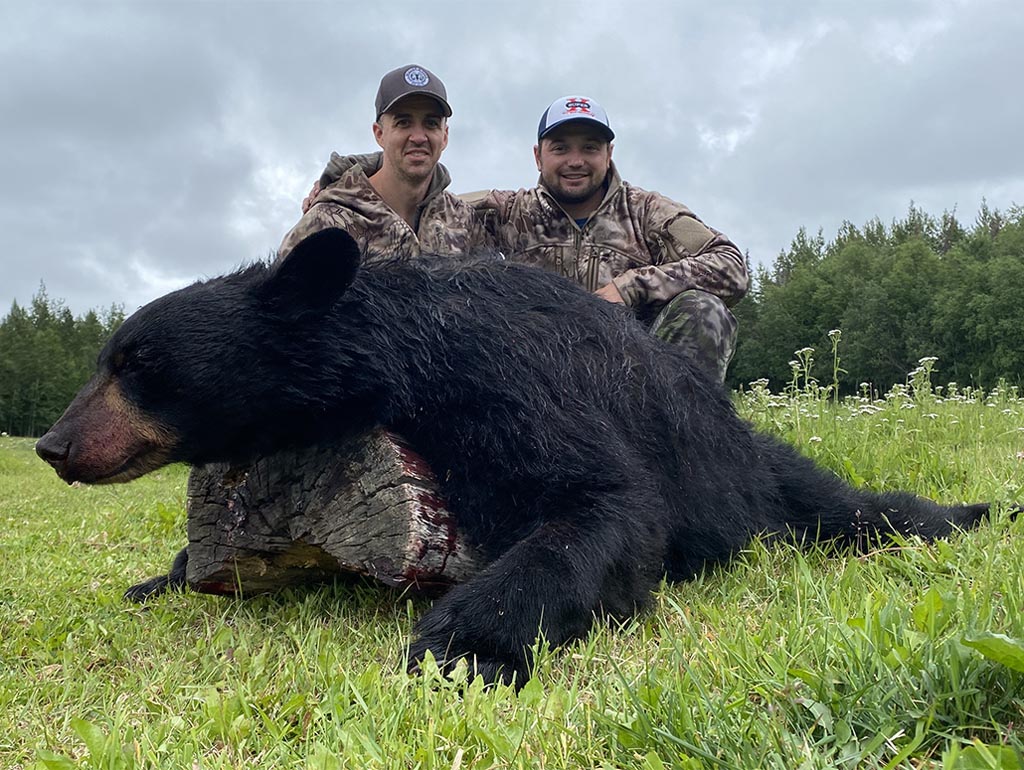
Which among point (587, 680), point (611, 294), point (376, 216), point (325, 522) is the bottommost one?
point (587, 680)

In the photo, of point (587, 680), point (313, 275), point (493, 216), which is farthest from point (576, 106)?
point (587, 680)

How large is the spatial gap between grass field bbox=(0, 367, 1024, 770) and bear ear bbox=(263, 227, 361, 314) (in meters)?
0.90

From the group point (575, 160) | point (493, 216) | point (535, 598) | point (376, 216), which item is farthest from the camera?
point (493, 216)

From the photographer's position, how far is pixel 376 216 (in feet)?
13.8

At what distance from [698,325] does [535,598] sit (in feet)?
7.20

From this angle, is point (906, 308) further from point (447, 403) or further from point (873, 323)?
point (447, 403)

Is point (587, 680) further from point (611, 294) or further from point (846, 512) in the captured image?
point (611, 294)

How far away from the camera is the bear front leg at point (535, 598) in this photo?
1.89 meters

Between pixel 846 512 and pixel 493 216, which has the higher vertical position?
pixel 493 216

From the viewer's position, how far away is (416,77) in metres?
4.20

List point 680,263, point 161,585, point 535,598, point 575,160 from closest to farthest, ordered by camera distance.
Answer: point 535,598 → point 161,585 → point 680,263 → point 575,160

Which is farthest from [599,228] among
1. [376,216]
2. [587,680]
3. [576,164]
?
[587,680]

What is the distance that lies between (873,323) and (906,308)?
1.73 m

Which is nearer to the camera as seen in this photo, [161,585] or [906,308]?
[161,585]
